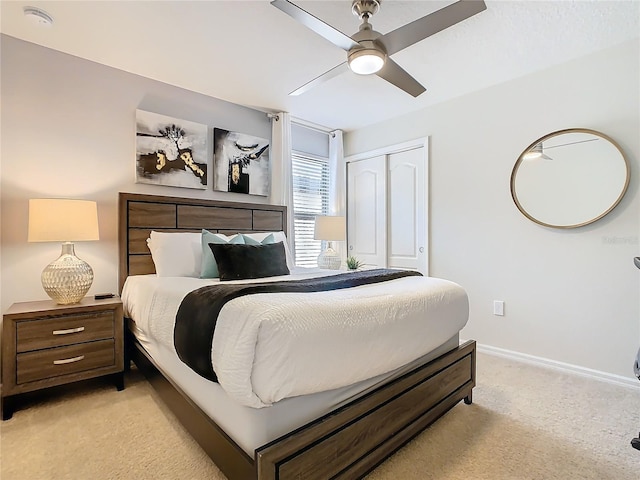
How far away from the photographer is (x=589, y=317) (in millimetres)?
2689

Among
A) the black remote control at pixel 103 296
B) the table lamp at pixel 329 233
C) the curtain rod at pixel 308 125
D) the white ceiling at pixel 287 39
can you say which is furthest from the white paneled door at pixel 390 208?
the black remote control at pixel 103 296

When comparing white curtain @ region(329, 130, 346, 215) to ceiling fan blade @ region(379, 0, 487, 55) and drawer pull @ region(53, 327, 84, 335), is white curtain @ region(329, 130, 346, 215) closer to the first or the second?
ceiling fan blade @ region(379, 0, 487, 55)

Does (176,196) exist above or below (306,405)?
above

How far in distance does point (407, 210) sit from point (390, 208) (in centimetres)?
26

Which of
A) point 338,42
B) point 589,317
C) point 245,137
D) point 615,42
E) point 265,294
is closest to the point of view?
point 265,294

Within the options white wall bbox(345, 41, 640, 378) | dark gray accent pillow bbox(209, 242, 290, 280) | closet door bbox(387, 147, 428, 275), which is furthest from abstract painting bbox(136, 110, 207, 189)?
white wall bbox(345, 41, 640, 378)

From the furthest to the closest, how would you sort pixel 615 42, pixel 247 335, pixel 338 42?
pixel 615 42 < pixel 338 42 < pixel 247 335

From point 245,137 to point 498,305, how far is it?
3.21 m

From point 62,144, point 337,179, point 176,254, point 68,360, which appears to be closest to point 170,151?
point 62,144

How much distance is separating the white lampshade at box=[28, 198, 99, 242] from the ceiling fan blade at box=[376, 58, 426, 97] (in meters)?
2.33

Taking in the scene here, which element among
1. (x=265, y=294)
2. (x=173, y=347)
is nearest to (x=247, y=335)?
(x=265, y=294)

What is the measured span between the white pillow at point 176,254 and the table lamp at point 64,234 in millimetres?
447

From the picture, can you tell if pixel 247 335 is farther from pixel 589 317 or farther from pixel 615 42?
pixel 615 42

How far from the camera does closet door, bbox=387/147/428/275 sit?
3.87m
